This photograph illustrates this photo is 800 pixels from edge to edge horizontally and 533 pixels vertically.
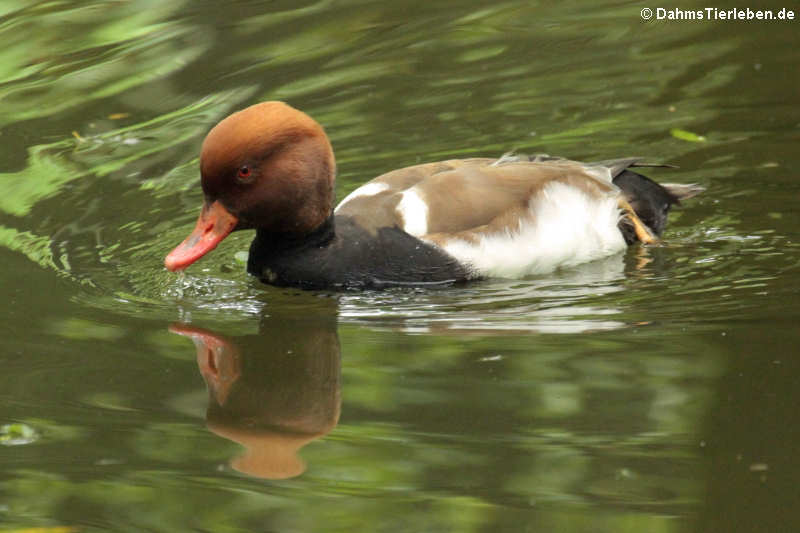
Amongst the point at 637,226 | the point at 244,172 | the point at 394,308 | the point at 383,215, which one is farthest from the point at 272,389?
the point at 637,226

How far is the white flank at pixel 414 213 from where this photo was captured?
6.65m

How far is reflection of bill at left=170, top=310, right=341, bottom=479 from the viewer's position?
4.82m

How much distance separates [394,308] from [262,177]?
876 millimetres

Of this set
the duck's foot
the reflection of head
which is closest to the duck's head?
the reflection of head

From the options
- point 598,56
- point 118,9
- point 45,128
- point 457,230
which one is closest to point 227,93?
point 45,128

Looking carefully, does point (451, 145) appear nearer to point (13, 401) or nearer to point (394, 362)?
point (394, 362)

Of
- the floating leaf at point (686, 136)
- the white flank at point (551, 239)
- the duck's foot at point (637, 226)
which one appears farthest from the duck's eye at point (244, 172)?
the floating leaf at point (686, 136)

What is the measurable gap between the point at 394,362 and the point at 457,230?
4.22 feet

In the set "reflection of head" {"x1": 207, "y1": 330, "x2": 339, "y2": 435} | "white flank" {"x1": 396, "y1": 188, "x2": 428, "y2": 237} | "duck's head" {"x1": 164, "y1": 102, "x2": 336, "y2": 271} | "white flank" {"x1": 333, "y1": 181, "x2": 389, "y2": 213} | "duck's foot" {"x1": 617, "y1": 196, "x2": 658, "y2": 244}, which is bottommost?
"duck's foot" {"x1": 617, "y1": 196, "x2": 658, "y2": 244}

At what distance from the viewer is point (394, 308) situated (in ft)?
20.8

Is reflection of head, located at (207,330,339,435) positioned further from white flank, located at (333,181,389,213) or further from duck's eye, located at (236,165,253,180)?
white flank, located at (333,181,389,213)

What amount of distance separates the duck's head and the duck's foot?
5.73ft

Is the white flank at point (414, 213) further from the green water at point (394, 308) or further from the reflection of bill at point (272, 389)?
the reflection of bill at point (272, 389)

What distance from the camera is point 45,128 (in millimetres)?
9133
